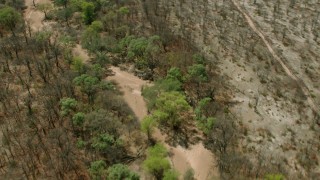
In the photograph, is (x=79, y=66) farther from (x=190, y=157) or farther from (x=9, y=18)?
(x=190, y=157)

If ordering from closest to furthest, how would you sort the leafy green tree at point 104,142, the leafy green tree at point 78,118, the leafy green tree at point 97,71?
the leafy green tree at point 104,142, the leafy green tree at point 78,118, the leafy green tree at point 97,71

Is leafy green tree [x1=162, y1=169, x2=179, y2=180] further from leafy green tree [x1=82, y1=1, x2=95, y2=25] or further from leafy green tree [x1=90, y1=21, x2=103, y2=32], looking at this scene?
leafy green tree [x1=82, y1=1, x2=95, y2=25]

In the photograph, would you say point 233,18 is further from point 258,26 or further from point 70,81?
point 70,81

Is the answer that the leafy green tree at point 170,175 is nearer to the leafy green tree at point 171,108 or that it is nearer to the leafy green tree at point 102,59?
the leafy green tree at point 171,108

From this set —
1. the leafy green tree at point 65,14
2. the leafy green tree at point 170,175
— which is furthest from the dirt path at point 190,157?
the leafy green tree at point 65,14

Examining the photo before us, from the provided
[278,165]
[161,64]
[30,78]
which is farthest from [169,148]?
[30,78]

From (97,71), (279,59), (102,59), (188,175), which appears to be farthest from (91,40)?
(188,175)

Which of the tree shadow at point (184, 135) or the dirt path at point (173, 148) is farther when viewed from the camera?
the tree shadow at point (184, 135)
